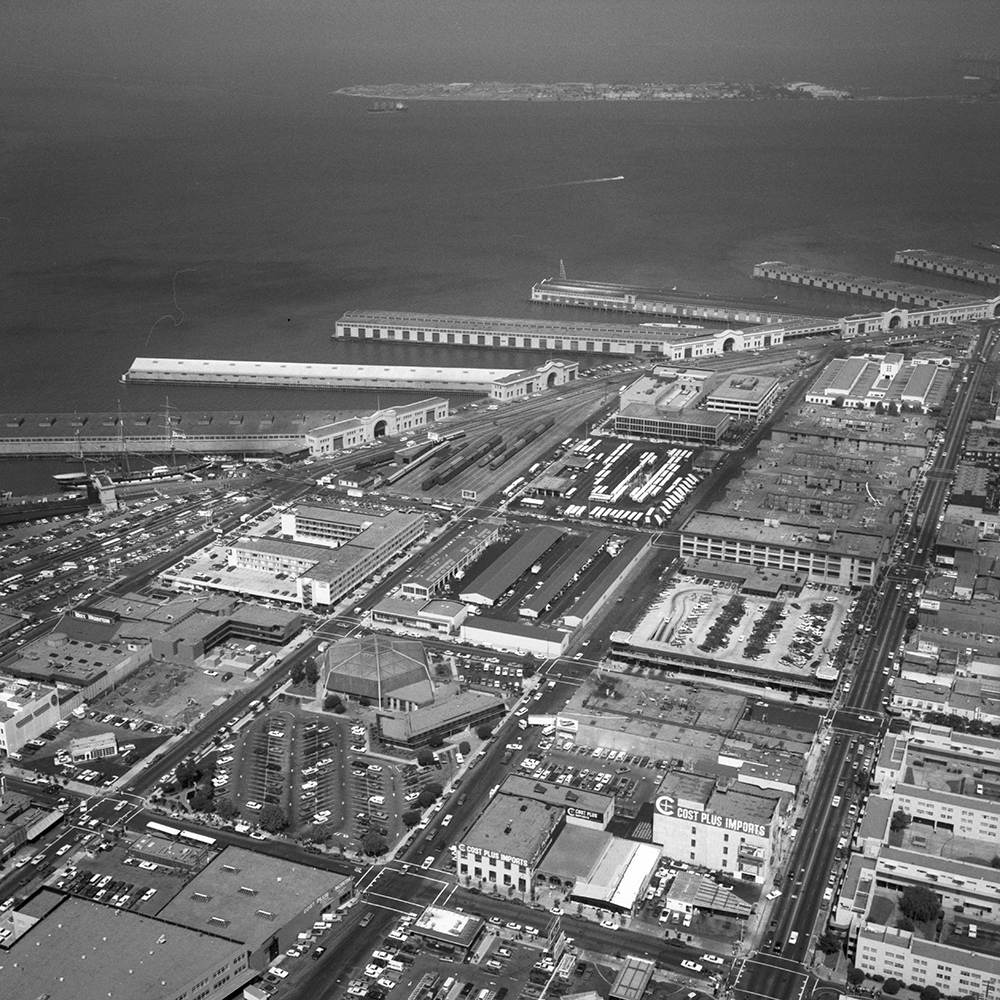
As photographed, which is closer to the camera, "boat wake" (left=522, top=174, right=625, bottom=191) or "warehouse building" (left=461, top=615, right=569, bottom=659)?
"warehouse building" (left=461, top=615, right=569, bottom=659)

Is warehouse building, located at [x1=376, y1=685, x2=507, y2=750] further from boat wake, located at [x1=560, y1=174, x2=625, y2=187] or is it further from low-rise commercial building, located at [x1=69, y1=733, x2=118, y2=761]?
boat wake, located at [x1=560, y1=174, x2=625, y2=187]

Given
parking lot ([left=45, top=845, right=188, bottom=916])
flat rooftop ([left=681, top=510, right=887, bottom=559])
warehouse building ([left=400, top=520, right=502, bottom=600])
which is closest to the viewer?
parking lot ([left=45, top=845, right=188, bottom=916])

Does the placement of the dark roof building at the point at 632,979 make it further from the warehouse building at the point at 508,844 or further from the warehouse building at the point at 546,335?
the warehouse building at the point at 546,335

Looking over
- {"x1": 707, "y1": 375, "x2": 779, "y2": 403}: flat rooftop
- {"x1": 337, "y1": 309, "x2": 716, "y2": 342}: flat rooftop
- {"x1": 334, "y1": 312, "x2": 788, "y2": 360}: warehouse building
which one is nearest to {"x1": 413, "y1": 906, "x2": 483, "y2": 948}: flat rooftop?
{"x1": 707, "y1": 375, "x2": 779, "y2": 403}: flat rooftop

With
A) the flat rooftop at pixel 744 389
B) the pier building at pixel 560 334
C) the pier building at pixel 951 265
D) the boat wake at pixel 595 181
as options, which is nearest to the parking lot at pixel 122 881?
the flat rooftop at pixel 744 389

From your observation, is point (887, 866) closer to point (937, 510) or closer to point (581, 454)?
point (937, 510)

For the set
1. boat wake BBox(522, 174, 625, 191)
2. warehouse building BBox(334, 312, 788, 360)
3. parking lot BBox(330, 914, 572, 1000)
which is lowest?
parking lot BBox(330, 914, 572, 1000)

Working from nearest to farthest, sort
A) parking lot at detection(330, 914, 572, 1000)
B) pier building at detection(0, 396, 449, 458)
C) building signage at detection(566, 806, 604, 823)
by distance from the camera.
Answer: parking lot at detection(330, 914, 572, 1000)
building signage at detection(566, 806, 604, 823)
pier building at detection(0, 396, 449, 458)

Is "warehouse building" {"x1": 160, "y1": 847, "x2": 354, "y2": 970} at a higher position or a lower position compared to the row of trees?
lower
